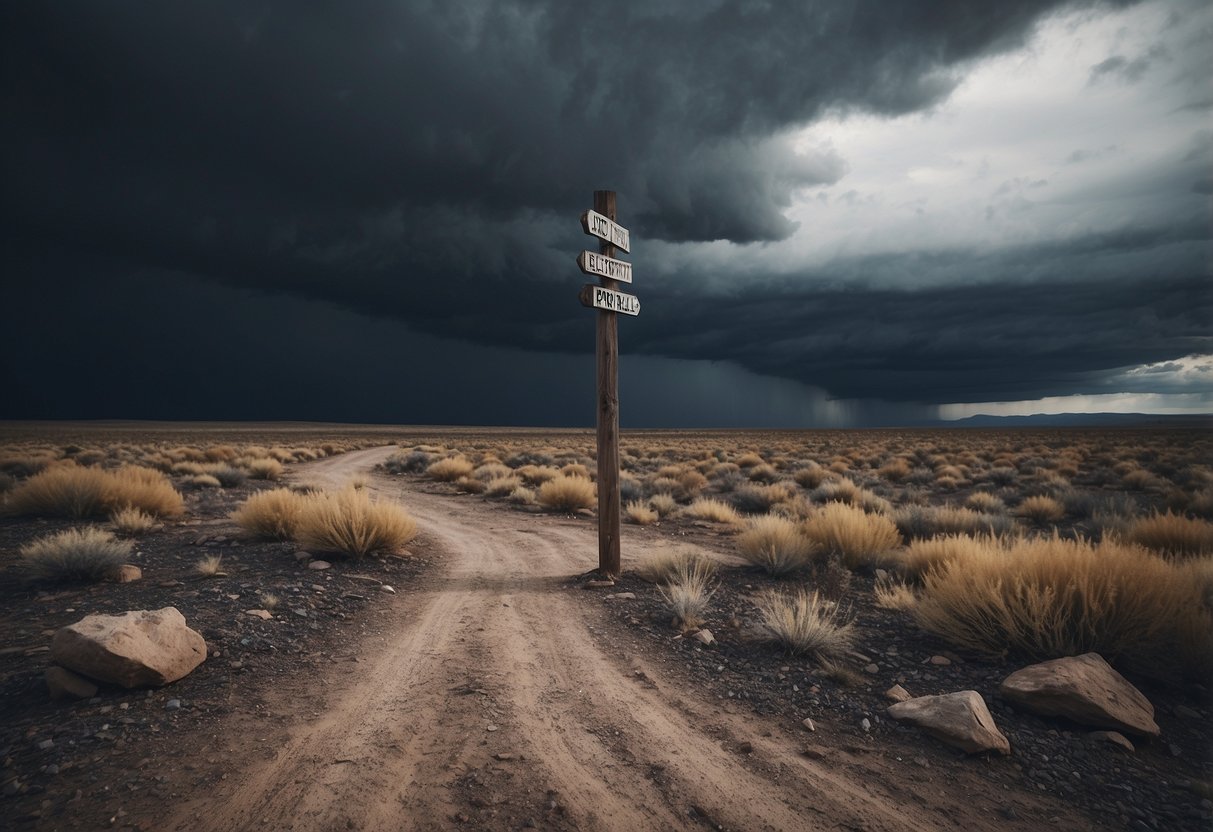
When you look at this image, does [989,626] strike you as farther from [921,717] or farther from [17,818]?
[17,818]

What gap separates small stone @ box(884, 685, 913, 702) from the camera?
14.3 feet

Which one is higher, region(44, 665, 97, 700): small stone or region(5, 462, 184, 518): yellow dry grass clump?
region(5, 462, 184, 518): yellow dry grass clump

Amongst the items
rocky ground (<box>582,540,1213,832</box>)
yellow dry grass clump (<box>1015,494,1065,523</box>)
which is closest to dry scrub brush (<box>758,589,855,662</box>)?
rocky ground (<box>582,540,1213,832</box>)

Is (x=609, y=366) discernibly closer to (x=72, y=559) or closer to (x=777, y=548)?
(x=777, y=548)

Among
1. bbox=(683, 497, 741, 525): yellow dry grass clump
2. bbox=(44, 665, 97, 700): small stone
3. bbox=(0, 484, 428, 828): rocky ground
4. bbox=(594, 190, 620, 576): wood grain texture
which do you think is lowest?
bbox=(683, 497, 741, 525): yellow dry grass clump

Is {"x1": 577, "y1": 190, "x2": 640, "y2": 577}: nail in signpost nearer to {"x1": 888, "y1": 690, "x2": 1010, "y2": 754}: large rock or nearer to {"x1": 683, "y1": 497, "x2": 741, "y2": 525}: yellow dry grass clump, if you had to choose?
{"x1": 888, "y1": 690, "x2": 1010, "y2": 754}: large rock

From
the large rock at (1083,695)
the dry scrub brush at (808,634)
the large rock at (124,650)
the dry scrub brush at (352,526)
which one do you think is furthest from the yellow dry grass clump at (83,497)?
the large rock at (1083,695)

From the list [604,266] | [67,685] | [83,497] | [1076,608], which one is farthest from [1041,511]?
[83,497]

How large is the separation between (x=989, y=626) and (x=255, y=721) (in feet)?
20.1

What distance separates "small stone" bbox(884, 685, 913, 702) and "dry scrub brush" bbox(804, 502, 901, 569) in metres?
4.32

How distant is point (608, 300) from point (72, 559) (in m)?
7.40

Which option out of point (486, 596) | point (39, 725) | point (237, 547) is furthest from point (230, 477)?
point (39, 725)

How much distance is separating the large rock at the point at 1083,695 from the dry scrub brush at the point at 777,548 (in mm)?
4080

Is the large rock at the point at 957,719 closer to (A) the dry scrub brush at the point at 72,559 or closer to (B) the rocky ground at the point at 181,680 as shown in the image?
(B) the rocky ground at the point at 181,680
